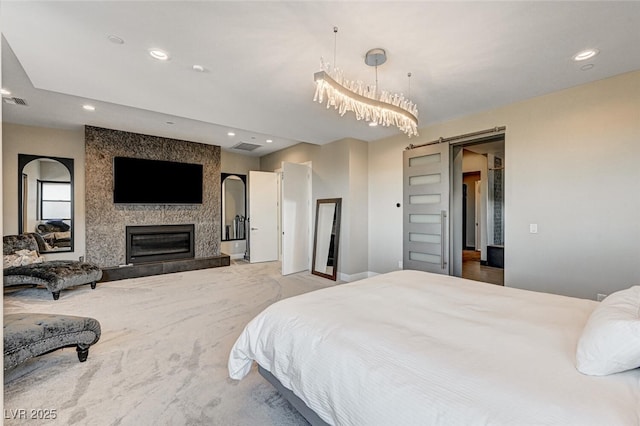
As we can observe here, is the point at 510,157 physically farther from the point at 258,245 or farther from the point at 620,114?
the point at 258,245

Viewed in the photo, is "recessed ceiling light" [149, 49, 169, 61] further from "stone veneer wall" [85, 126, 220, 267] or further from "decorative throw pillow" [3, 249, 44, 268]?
"decorative throw pillow" [3, 249, 44, 268]

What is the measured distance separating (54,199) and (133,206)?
4.06ft

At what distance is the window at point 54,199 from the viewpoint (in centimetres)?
522

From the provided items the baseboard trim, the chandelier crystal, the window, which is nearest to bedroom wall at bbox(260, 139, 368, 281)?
the baseboard trim

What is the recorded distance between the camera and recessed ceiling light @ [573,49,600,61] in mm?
2500

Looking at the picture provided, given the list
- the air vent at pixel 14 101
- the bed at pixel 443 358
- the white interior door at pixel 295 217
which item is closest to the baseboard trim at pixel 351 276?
the white interior door at pixel 295 217

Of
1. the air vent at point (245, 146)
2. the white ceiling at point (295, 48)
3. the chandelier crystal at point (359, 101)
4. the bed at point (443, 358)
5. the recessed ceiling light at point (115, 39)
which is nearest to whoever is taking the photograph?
the bed at point (443, 358)

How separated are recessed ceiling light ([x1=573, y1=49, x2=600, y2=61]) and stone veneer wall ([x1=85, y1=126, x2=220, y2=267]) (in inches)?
249

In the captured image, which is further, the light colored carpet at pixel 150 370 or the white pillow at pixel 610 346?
the light colored carpet at pixel 150 370

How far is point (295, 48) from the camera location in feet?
7.90

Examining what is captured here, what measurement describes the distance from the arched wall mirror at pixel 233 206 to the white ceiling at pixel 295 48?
3.69 m

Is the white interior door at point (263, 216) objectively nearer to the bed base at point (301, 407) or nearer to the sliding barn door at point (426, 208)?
the sliding barn door at point (426, 208)

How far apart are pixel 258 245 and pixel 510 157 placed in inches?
209

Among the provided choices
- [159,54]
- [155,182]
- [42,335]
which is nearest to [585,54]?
[159,54]
